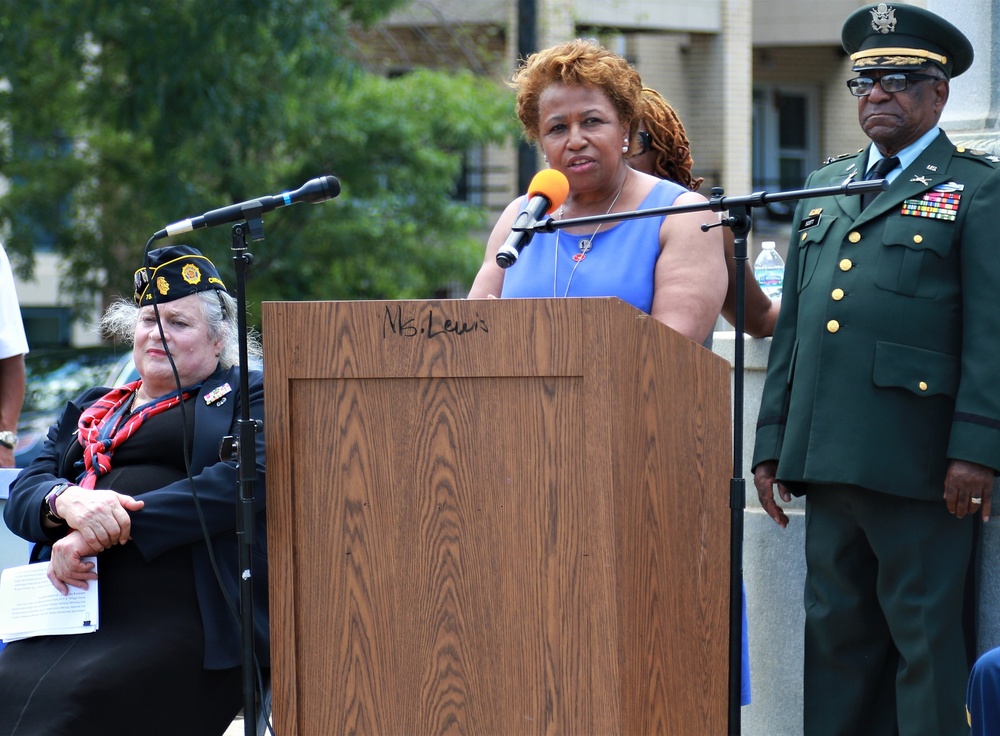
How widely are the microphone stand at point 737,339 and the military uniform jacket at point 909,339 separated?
1.76 feet

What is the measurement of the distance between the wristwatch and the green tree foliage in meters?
6.89

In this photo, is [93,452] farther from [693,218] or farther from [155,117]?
[155,117]

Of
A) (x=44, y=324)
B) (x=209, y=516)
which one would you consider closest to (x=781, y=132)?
(x=44, y=324)

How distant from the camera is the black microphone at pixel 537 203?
9.80 ft

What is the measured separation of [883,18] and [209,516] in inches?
91.3

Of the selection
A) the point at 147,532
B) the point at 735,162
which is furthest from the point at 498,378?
the point at 735,162

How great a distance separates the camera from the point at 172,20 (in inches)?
403

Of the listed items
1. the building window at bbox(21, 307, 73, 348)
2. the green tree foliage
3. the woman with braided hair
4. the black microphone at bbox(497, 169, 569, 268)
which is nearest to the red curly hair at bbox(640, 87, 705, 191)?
the woman with braided hair

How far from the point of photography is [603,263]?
3438mm

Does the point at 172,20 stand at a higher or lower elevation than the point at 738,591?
higher

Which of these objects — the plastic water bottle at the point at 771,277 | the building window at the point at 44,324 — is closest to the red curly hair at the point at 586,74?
the plastic water bottle at the point at 771,277

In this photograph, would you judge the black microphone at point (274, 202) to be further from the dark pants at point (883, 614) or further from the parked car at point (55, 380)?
the parked car at point (55, 380)

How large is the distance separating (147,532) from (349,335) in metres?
1.33

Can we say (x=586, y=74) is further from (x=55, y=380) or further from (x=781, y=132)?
(x=781, y=132)
